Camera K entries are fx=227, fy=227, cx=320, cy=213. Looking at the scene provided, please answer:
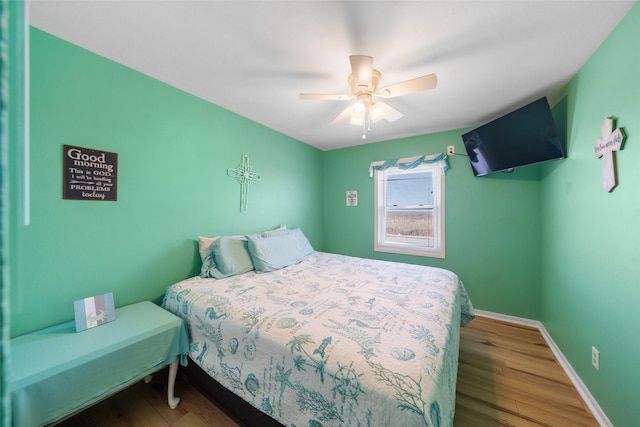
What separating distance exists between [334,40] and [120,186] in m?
1.88

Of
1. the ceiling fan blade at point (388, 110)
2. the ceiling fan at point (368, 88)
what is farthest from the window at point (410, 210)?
the ceiling fan at point (368, 88)

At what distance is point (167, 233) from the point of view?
2.00 m

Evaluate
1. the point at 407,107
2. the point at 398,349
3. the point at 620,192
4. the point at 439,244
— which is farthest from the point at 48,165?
the point at 439,244

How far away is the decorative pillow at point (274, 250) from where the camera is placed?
230 cm

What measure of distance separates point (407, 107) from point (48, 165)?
9.62ft

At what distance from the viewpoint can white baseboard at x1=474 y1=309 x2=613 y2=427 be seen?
1.46 meters

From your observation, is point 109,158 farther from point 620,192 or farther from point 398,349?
point 620,192

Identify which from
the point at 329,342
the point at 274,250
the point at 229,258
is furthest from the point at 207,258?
the point at 329,342

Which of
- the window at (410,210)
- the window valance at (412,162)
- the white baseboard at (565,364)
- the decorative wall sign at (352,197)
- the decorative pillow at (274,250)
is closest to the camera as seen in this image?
the white baseboard at (565,364)

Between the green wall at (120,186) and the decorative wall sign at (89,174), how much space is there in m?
0.04

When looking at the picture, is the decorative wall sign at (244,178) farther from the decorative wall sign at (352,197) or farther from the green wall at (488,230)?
the green wall at (488,230)

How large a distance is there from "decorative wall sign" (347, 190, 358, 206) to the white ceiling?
179cm

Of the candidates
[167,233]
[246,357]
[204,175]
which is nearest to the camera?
[246,357]

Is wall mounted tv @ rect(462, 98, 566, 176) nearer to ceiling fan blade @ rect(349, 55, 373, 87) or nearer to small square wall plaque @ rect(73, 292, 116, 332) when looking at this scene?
ceiling fan blade @ rect(349, 55, 373, 87)
